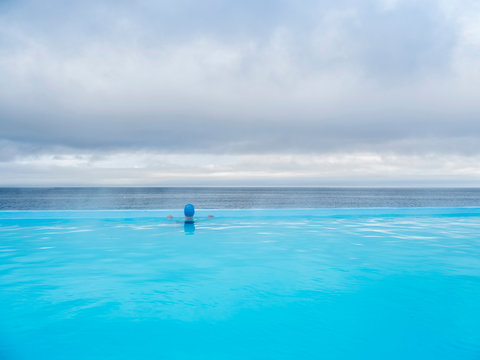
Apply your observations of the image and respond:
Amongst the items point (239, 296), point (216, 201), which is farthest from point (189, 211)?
point (216, 201)

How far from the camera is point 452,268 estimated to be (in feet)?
16.9

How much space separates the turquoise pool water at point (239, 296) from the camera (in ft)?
9.16

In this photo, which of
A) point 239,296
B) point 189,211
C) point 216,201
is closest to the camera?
point 239,296

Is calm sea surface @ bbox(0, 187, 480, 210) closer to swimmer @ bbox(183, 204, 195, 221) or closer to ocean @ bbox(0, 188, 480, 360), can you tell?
swimmer @ bbox(183, 204, 195, 221)

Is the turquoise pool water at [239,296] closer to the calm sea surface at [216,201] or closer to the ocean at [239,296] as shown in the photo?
the ocean at [239,296]

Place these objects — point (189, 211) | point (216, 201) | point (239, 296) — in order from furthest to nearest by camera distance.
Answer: point (216, 201), point (189, 211), point (239, 296)

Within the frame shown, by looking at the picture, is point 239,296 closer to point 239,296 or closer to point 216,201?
point 239,296

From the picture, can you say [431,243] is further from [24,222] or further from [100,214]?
[24,222]

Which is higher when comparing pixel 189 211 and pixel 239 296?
pixel 189 211

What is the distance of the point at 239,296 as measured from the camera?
13.0 ft

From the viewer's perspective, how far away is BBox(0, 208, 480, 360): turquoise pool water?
279 cm

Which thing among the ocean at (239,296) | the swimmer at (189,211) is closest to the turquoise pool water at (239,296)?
the ocean at (239,296)

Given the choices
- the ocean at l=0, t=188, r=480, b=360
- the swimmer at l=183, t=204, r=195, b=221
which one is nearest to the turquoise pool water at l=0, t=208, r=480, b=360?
the ocean at l=0, t=188, r=480, b=360

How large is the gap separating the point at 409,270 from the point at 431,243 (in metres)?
2.67
